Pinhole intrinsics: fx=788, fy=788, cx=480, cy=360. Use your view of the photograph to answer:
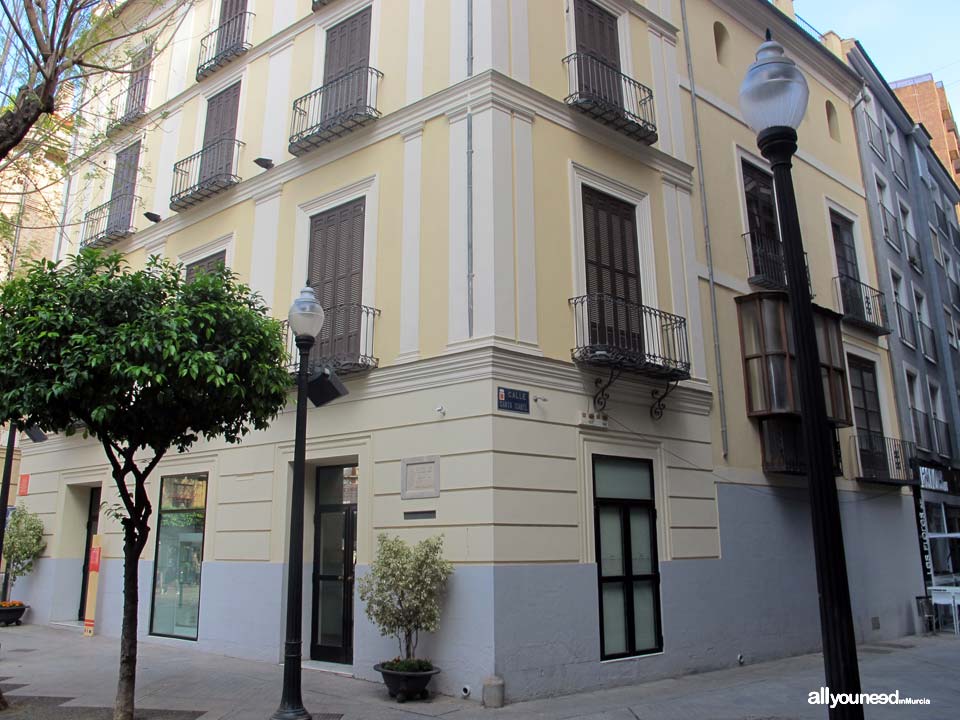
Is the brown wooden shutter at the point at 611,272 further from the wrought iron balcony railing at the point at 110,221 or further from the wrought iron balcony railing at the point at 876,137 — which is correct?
the wrought iron balcony railing at the point at 876,137

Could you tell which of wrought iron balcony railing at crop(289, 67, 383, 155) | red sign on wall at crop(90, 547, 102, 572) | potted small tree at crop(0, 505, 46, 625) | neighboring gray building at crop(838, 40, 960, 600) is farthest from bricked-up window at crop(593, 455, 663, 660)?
potted small tree at crop(0, 505, 46, 625)

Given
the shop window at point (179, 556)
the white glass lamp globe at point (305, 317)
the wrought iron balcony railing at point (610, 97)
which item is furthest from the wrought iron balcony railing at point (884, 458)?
the shop window at point (179, 556)

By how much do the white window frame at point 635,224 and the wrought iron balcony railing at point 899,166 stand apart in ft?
47.4

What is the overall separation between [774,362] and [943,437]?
35.8ft

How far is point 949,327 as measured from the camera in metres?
26.6

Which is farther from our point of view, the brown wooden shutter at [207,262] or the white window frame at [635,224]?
the brown wooden shutter at [207,262]

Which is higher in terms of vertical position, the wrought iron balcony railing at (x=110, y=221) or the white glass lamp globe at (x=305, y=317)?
the wrought iron balcony railing at (x=110, y=221)

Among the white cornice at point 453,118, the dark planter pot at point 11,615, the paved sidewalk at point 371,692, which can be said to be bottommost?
the paved sidewalk at point 371,692

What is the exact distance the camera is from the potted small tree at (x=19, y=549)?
693 inches

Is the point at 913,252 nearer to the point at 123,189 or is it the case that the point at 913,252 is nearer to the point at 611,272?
the point at 611,272

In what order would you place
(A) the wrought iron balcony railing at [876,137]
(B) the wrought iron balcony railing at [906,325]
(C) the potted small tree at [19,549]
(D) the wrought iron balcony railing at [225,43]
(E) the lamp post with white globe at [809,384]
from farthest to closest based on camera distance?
(A) the wrought iron balcony railing at [876,137]
(B) the wrought iron balcony railing at [906,325]
(C) the potted small tree at [19,549]
(D) the wrought iron balcony railing at [225,43]
(E) the lamp post with white globe at [809,384]

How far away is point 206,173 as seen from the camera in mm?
Answer: 16172

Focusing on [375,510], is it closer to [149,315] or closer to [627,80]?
[149,315]

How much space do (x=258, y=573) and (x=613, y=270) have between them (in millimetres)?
7605
